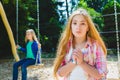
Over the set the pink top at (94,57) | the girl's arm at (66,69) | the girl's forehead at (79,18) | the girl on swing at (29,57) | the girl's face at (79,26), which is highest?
the girl's forehead at (79,18)

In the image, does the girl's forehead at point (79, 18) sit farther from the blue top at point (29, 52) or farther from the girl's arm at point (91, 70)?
the blue top at point (29, 52)

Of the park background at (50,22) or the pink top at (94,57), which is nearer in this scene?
the pink top at (94,57)

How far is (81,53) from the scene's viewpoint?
4.25 ft

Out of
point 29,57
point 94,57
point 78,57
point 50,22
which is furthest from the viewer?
point 50,22

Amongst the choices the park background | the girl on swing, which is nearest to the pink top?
the girl on swing

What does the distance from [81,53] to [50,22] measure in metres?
11.8

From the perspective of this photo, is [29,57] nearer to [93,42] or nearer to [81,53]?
[93,42]

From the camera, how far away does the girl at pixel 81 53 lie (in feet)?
4.39

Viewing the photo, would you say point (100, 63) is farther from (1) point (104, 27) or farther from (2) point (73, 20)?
(1) point (104, 27)

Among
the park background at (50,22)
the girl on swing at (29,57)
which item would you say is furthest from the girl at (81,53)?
the park background at (50,22)

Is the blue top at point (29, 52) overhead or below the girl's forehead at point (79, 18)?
below

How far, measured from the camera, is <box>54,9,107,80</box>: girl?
1.34 meters

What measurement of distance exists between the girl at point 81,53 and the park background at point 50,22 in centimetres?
809

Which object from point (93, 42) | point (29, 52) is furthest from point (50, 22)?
point (93, 42)
